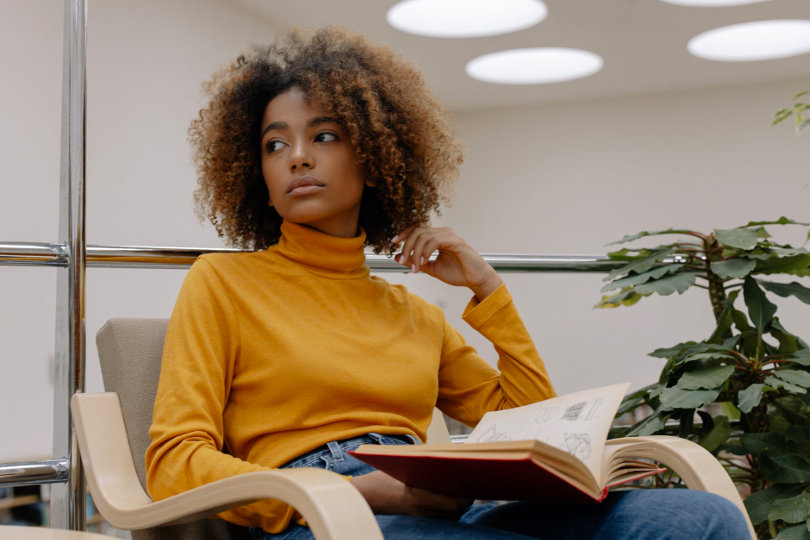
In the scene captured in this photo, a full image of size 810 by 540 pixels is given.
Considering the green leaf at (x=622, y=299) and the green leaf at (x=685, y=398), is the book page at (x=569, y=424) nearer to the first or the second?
the green leaf at (x=685, y=398)

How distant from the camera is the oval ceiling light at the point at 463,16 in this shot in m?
5.13

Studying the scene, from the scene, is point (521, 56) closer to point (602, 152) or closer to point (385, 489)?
point (602, 152)

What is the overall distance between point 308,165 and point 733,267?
101 centimetres

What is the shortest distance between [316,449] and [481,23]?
4545mm

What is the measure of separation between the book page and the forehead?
1.83 feet


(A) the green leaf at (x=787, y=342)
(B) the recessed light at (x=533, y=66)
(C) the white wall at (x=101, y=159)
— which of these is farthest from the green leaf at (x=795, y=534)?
(B) the recessed light at (x=533, y=66)

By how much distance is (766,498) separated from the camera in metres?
1.75

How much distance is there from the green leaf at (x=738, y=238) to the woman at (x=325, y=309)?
622 millimetres

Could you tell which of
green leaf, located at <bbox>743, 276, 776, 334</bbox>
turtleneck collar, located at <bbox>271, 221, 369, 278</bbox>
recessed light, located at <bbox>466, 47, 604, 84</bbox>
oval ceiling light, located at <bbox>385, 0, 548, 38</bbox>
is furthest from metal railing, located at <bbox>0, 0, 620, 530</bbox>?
recessed light, located at <bbox>466, 47, 604, 84</bbox>

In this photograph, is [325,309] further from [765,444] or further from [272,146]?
[765,444]

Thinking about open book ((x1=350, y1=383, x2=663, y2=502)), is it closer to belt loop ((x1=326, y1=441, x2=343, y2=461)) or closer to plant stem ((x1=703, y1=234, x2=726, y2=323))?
belt loop ((x1=326, y1=441, x2=343, y2=461))

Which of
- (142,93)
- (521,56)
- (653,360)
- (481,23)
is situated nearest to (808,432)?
(142,93)

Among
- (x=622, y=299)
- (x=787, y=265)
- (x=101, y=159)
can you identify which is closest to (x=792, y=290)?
(x=787, y=265)

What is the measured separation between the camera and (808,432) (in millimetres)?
1785
